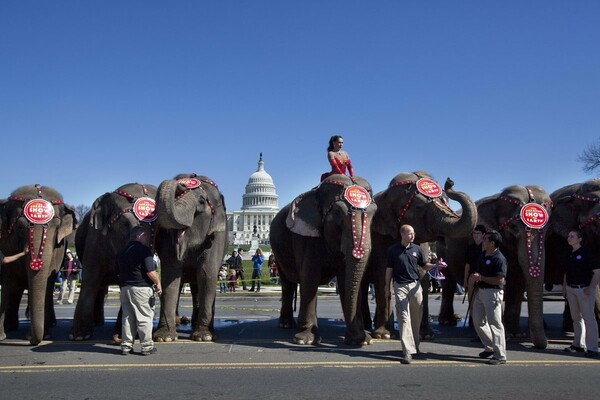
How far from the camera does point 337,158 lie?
36.7 feet

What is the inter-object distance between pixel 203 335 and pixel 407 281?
3619mm

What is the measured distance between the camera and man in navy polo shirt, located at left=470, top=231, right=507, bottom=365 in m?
8.65

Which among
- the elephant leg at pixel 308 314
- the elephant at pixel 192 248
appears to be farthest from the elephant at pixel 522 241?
the elephant at pixel 192 248

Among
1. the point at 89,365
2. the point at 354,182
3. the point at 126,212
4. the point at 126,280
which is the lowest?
the point at 89,365

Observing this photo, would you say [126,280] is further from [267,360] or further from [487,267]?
[487,267]

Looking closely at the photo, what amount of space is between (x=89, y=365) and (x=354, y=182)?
192 inches

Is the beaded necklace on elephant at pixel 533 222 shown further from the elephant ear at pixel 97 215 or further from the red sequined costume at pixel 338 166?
the elephant ear at pixel 97 215

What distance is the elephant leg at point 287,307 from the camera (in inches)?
Result: 502

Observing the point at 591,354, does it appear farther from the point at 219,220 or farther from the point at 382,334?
the point at 219,220

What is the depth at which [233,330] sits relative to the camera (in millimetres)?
12086

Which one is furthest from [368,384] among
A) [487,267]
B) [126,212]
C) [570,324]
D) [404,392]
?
A: [570,324]

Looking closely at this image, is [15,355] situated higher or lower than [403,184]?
lower

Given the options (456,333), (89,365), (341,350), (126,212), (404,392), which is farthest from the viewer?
(456,333)

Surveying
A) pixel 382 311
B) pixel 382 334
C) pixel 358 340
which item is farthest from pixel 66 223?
pixel 382 334
